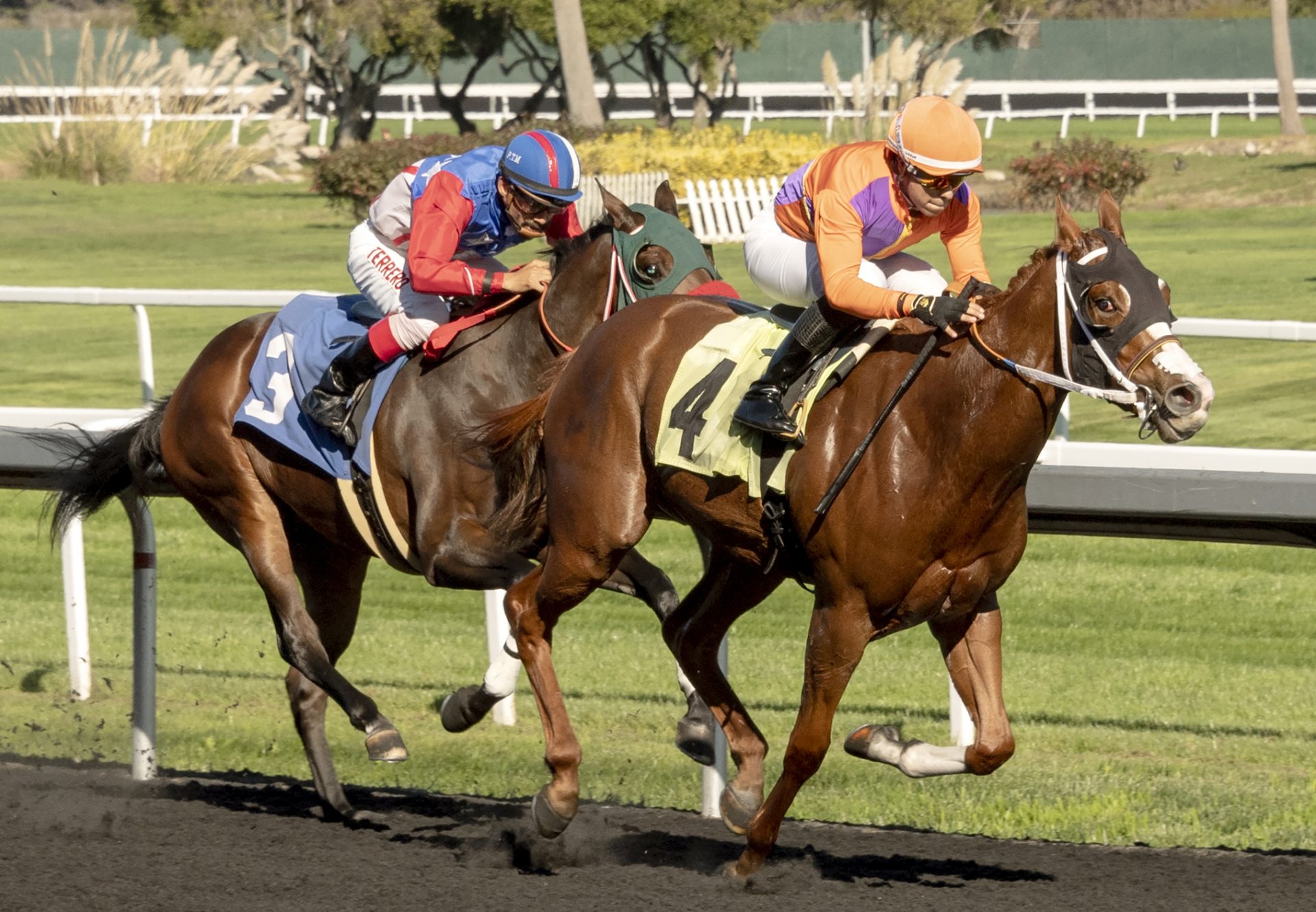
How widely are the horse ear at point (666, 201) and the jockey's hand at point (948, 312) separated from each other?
4.54 feet

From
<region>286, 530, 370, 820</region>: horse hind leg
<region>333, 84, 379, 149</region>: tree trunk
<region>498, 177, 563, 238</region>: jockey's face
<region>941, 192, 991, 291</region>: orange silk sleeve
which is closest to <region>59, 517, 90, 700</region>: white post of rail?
<region>286, 530, 370, 820</region>: horse hind leg

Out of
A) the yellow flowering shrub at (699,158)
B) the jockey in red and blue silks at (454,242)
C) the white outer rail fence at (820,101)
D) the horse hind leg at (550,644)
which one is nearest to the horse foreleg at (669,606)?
the horse hind leg at (550,644)

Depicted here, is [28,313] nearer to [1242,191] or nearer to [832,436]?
[832,436]

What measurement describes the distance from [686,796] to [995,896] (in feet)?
4.51

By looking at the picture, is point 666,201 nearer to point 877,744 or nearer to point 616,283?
point 616,283

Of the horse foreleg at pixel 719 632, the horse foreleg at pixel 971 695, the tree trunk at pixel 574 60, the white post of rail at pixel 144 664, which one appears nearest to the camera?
the horse foreleg at pixel 971 695

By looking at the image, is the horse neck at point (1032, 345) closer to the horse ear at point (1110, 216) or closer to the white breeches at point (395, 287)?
the horse ear at point (1110, 216)

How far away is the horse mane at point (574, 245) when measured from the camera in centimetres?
487

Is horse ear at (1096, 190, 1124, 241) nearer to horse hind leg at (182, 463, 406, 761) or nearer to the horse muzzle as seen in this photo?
the horse muzzle

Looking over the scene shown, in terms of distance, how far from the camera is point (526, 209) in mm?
4965

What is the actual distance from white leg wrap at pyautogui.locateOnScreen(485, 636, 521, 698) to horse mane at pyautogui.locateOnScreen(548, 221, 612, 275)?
99 cm

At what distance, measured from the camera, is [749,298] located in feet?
47.8

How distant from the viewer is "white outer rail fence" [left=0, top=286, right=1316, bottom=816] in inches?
174

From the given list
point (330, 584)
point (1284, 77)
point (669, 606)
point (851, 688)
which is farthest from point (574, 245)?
point (1284, 77)
